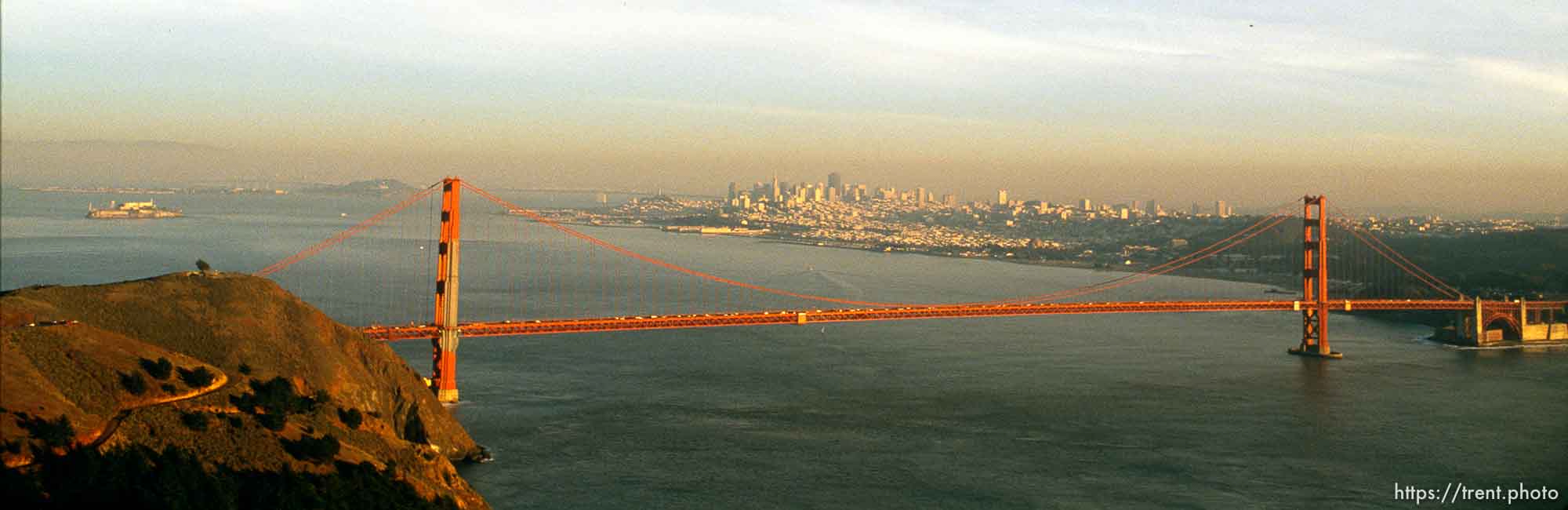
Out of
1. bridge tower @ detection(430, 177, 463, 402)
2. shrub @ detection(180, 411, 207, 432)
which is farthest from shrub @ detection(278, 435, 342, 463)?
bridge tower @ detection(430, 177, 463, 402)

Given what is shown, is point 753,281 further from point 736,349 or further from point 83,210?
point 83,210

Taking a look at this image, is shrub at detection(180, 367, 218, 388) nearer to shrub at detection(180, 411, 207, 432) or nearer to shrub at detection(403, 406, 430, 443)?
shrub at detection(180, 411, 207, 432)

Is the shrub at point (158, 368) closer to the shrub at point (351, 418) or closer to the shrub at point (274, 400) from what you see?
the shrub at point (274, 400)

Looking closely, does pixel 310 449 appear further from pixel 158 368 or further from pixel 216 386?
pixel 158 368

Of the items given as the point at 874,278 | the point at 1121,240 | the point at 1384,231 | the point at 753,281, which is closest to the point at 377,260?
the point at 753,281

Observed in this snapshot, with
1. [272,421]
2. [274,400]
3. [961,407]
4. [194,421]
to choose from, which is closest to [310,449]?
[272,421]

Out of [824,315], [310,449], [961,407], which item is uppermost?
[824,315]

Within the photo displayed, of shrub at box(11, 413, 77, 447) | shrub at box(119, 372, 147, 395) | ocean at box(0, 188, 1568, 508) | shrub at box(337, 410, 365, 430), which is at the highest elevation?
shrub at box(119, 372, 147, 395)
